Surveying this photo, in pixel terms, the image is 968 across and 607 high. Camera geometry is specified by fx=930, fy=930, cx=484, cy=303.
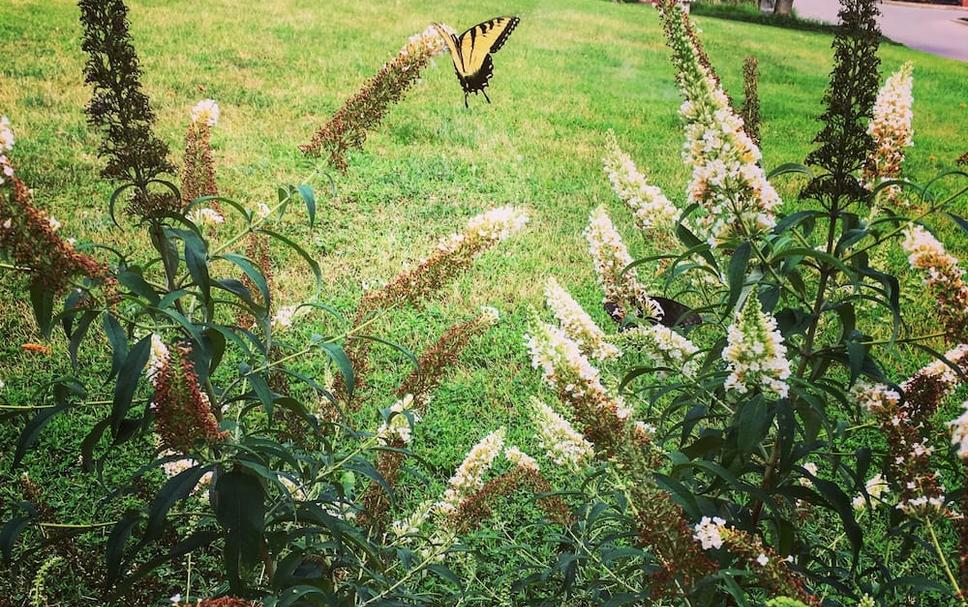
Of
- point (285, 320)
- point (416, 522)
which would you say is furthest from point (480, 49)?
point (416, 522)

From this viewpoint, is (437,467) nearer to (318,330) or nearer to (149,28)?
(318,330)

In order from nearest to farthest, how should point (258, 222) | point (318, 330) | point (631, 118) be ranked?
point (258, 222), point (318, 330), point (631, 118)

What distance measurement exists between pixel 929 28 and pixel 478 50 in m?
1.81

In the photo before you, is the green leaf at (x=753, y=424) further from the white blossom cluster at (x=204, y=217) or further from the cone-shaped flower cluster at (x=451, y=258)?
the white blossom cluster at (x=204, y=217)

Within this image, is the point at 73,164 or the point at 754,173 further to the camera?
the point at 73,164

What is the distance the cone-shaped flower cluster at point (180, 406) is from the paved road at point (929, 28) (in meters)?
3.41

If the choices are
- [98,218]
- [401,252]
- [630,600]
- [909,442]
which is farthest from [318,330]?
[909,442]

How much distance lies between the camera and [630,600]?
1129 millimetres

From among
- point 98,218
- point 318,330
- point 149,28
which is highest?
point 149,28

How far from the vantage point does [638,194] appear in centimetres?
139

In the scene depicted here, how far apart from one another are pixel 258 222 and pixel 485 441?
1.67 ft

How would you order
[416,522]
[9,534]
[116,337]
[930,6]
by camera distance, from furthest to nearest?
[930,6]
[416,522]
[9,534]
[116,337]

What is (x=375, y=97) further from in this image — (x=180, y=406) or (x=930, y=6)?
(x=930, y=6)

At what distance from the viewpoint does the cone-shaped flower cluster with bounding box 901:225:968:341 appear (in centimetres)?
102
